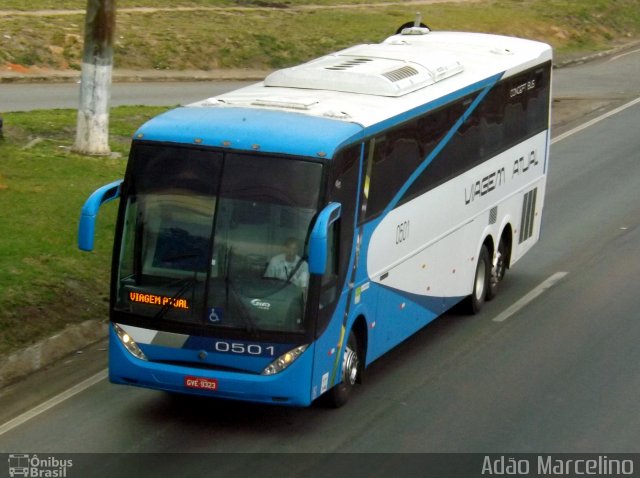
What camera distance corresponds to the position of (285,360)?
1085cm

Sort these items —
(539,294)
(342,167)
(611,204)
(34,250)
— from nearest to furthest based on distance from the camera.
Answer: (342,167), (34,250), (539,294), (611,204)

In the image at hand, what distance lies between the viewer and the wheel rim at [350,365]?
11844 mm

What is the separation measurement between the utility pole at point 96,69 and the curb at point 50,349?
6.54m

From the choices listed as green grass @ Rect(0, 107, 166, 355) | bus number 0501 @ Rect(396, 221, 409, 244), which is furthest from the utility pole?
bus number 0501 @ Rect(396, 221, 409, 244)

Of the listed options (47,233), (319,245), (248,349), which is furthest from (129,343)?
(47,233)

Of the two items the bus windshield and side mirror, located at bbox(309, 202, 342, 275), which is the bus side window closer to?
the bus windshield

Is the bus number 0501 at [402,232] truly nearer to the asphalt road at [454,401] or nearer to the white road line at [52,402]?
the asphalt road at [454,401]

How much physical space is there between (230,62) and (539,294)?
21.6 metres

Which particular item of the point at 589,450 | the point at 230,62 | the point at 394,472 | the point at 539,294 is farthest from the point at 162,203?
the point at 230,62

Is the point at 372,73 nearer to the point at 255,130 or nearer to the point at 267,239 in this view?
the point at 255,130

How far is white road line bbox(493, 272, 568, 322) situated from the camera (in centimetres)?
1565

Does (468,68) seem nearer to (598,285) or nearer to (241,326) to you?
(598,285)

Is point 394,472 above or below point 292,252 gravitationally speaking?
below

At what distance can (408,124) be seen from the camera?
42.3 feet
